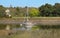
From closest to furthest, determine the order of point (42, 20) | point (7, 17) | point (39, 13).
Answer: point (42, 20) → point (7, 17) → point (39, 13)

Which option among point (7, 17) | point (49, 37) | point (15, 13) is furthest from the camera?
point (15, 13)

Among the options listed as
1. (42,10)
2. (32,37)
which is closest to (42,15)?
(42,10)

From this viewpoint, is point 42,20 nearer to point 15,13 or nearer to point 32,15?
point 32,15

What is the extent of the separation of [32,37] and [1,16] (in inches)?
1927

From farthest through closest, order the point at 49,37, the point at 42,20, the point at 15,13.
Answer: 1. the point at 15,13
2. the point at 42,20
3. the point at 49,37

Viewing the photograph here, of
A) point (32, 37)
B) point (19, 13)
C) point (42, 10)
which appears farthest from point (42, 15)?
point (32, 37)

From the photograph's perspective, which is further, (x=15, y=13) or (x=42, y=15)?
(x=15, y=13)

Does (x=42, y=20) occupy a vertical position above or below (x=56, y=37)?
below

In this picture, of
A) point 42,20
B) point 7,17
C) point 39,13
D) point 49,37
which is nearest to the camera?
point 49,37

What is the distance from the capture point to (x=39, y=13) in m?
70.3

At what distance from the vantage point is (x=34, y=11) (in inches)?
2785

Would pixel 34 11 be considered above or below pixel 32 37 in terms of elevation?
below

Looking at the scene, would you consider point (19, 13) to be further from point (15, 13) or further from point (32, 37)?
point (32, 37)

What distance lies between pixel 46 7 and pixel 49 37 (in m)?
53.1
